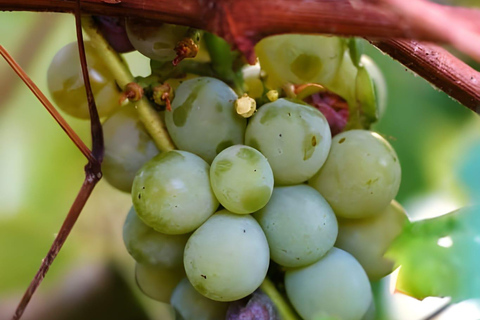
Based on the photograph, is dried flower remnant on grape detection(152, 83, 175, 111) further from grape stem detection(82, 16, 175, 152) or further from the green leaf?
the green leaf

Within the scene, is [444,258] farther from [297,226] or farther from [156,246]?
[156,246]

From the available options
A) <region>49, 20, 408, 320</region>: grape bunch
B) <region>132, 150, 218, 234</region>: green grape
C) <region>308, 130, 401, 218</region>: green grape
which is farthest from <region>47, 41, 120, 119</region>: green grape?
<region>308, 130, 401, 218</region>: green grape

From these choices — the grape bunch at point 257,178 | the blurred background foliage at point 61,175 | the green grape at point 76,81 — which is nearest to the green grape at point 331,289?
the grape bunch at point 257,178

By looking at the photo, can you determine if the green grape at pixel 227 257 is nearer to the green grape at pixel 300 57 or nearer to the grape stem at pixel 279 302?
the grape stem at pixel 279 302

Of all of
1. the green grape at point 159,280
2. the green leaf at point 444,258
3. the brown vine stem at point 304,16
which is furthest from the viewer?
the green grape at point 159,280

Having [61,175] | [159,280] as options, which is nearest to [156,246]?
[159,280]

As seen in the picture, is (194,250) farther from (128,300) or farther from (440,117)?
(440,117)
